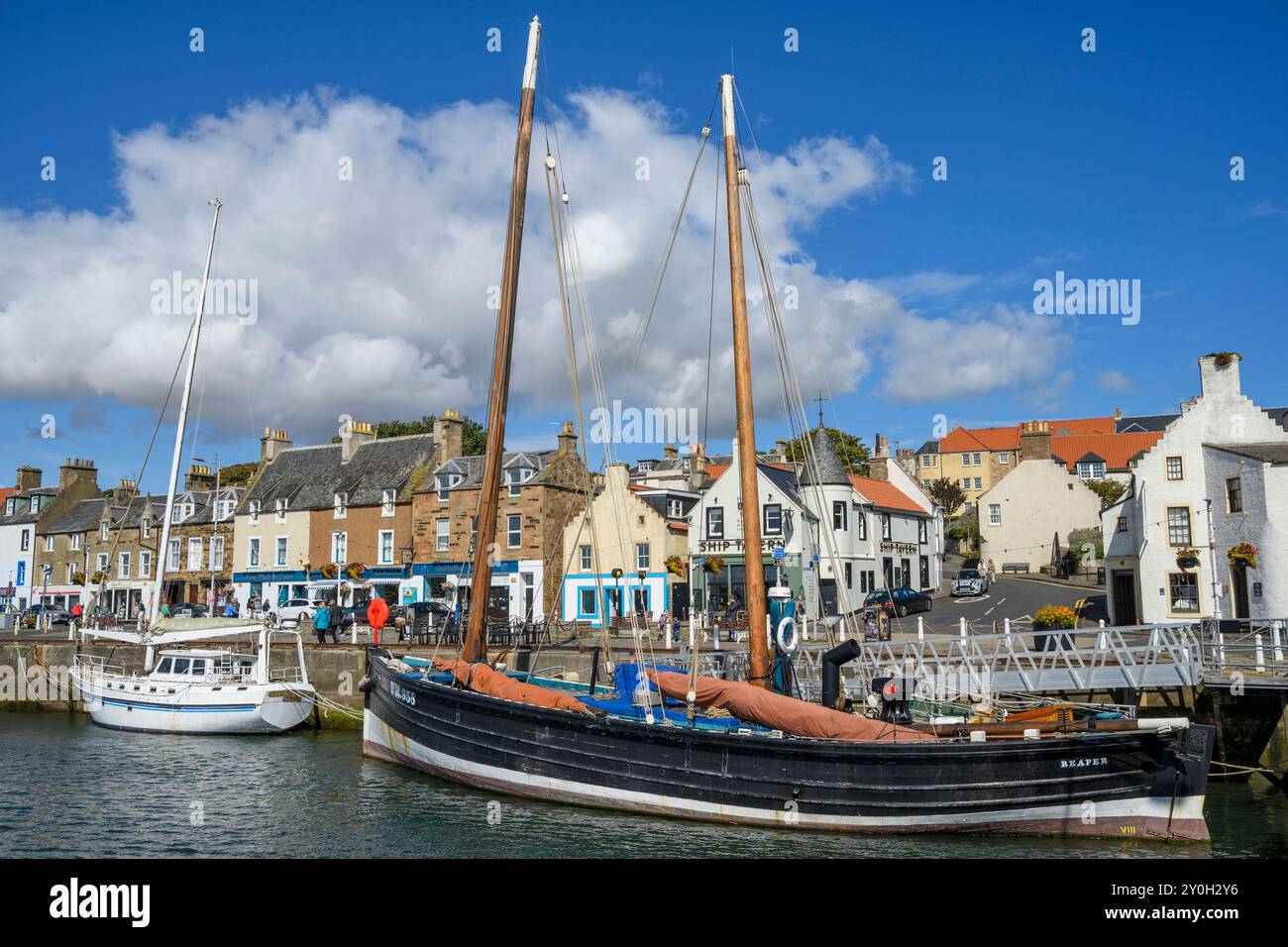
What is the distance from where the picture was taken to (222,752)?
28.2m

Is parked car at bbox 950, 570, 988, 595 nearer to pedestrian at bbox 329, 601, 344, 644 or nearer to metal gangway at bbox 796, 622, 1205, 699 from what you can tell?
metal gangway at bbox 796, 622, 1205, 699

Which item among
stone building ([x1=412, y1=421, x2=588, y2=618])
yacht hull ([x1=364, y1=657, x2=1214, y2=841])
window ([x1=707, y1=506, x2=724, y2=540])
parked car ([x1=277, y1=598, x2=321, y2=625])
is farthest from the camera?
stone building ([x1=412, y1=421, x2=588, y2=618])

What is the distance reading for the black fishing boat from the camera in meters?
16.9

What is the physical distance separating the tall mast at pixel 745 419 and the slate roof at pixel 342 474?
39.5m

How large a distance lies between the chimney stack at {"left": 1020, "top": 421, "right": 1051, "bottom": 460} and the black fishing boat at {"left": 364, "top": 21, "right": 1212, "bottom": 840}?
55.5 meters

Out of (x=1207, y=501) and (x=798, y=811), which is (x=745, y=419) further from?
(x=1207, y=501)

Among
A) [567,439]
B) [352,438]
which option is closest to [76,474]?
[352,438]

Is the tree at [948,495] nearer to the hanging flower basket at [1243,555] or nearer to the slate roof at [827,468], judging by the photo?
the slate roof at [827,468]

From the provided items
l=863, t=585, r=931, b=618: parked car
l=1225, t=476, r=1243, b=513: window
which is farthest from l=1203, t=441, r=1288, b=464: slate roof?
l=863, t=585, r=931, b=618: parked car

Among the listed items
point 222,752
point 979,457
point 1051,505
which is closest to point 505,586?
point 222,752
